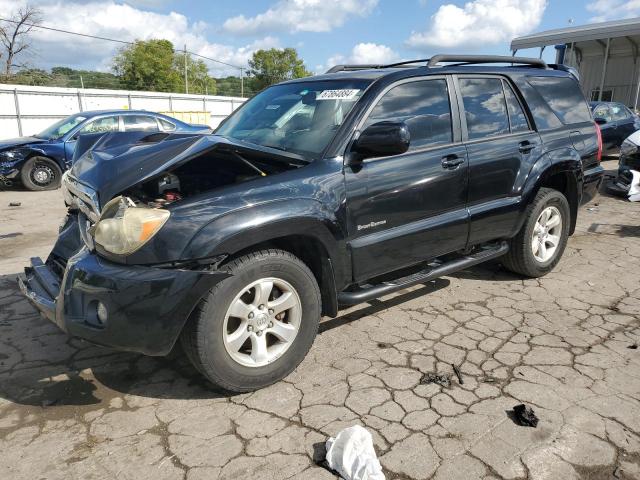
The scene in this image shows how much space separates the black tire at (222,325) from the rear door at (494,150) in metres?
1.61

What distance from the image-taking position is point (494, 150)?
155 inches

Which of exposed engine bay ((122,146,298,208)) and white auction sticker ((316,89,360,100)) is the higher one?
white auction sticker ((316,89,360,100))

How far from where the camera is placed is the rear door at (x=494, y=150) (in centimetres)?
383

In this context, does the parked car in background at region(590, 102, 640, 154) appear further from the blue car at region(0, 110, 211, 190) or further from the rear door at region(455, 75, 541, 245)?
the blue car at region(0, 110, 211, 190)

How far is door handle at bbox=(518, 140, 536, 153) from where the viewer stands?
13.5ft

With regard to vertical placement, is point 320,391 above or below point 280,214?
below

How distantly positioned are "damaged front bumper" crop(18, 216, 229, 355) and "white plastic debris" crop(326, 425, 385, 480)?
3.19ft

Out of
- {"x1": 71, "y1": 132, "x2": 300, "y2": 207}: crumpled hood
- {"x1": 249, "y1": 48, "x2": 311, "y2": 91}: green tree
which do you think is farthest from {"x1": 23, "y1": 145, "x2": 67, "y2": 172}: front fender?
{"x1": 249, "y1": 48, "x2": 311, "y2": 91}: green tree

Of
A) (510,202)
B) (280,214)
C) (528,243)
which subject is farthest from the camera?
(528,243)

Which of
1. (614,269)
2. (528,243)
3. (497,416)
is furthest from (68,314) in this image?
(614,269)

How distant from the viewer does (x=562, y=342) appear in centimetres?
348

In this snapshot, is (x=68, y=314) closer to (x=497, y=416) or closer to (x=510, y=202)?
(x=497, y=416)

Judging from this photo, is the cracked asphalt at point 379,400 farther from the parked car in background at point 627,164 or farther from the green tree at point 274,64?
the green tree at point 274,64

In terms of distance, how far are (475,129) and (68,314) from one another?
3.07 meters
